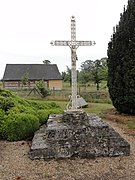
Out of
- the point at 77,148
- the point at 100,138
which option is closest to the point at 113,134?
the point at 100,138

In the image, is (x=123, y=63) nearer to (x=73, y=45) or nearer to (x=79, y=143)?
(x=73, y=45)

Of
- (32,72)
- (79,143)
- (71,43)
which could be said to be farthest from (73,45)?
Result: (32,72)

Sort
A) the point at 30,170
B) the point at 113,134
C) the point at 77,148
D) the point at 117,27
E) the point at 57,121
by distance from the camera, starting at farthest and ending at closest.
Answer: the point at 117,27, the point at 57,121, the point at 113,134, the point at 77,148, the point at 30,170

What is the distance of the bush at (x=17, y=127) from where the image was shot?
828cm

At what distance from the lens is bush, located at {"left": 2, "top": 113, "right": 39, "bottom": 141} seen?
8.28 m

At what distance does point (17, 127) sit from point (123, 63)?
24.2ft

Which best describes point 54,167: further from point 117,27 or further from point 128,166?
point 117,27

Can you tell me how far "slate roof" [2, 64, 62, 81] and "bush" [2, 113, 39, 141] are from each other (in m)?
35.8

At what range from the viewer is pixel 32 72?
45562 millimetres

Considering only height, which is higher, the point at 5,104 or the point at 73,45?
the point at 73,45

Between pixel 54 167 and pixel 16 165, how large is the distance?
97 centimetres

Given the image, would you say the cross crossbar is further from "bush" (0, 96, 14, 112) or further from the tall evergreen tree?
the tall evergreen tree

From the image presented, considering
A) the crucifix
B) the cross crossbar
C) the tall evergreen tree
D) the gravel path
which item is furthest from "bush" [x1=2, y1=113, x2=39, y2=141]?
the tall evergreen tree

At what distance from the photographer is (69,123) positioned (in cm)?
764
